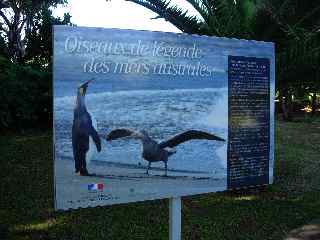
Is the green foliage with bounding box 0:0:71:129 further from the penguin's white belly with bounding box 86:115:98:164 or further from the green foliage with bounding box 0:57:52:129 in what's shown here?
the penguin's white belly with bounding box 86:115:98:164

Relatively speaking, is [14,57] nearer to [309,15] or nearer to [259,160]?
[309,15]

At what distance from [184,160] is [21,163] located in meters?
5.93

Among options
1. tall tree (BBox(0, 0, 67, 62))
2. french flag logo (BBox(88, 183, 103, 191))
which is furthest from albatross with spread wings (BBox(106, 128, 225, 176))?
tall tree (BBox(0, 0, 67, 62))

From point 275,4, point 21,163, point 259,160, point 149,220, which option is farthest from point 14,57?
point 259,160

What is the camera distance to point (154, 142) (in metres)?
4.27

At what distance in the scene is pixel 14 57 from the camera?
19344mm

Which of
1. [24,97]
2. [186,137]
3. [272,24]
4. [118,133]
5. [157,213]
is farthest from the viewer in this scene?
[24,97]

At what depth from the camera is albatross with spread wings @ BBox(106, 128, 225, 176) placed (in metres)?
4.11

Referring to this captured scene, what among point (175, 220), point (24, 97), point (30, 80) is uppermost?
point (30, 80)

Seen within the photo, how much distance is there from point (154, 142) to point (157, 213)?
8.16ft

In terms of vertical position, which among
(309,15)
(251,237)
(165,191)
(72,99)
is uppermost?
(309,15)

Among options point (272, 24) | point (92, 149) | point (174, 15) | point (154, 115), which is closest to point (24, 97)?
point (174, 15)

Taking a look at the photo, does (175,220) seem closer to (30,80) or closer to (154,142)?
(154,142)

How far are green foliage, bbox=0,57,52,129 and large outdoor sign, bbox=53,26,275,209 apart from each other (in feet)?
25.7
